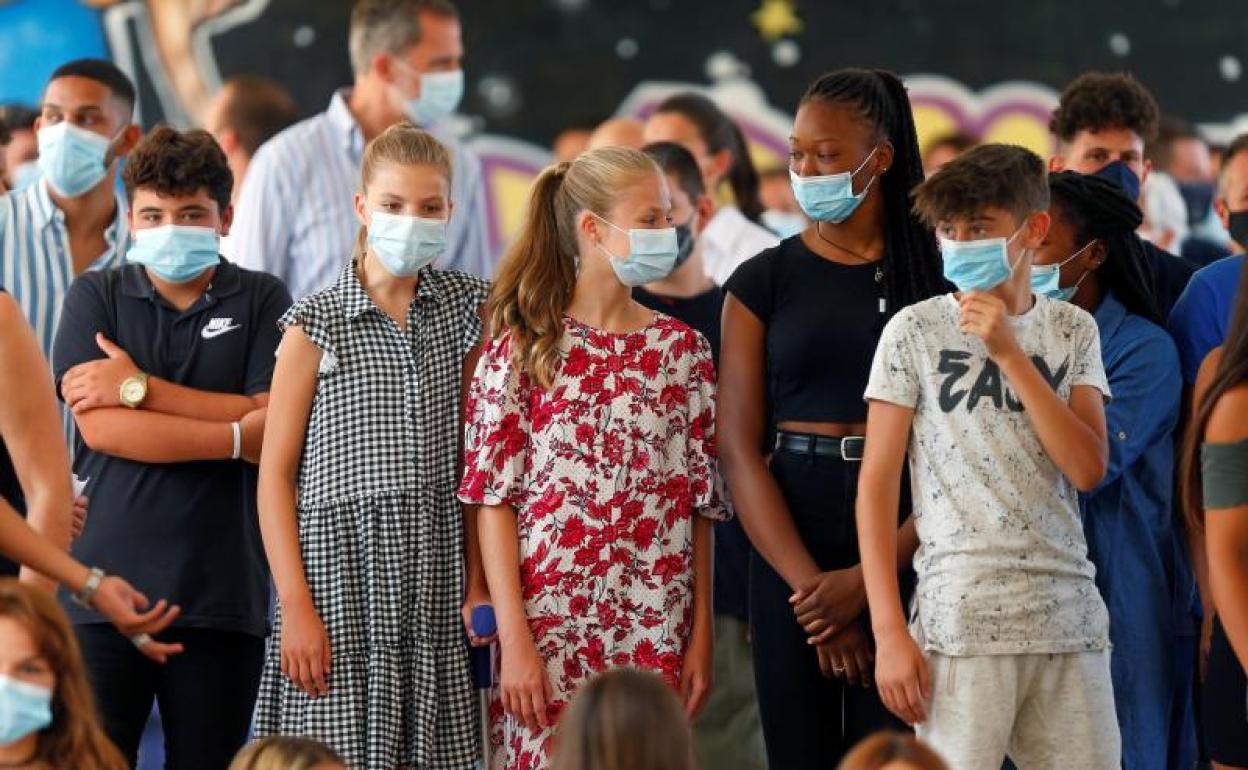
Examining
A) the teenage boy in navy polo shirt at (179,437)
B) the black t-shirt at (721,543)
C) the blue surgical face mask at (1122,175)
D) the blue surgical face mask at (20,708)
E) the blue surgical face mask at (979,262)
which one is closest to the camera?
the blue surgical face mask at (20,708)

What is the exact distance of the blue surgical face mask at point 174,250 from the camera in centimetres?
421

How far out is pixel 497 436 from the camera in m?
3.88

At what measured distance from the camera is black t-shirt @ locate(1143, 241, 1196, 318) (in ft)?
15.1

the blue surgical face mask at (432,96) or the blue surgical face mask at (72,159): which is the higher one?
the blue surgical face mask at (432,96)

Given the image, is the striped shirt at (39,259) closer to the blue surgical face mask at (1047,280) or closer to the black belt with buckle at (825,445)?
the black belt with buckle at (825,445)

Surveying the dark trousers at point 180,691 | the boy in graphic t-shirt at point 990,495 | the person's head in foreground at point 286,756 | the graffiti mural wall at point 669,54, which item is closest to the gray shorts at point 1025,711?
the boy in graphic t-shirt at point 990,495

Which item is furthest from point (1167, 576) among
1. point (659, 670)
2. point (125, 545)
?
point (125, 545)

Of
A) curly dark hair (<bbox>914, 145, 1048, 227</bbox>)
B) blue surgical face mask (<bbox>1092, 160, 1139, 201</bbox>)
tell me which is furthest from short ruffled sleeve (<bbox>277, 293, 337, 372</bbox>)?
blue surgical face mask (<bbox>1092, 160, 1139, 201</bbox>)

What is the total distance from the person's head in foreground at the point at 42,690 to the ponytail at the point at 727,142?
12.3 ft

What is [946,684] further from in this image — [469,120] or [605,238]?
[469,120]

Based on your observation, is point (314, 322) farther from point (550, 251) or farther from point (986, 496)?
point (986, 496)

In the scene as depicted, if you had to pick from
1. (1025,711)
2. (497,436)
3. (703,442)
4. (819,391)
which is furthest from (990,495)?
(497,436)

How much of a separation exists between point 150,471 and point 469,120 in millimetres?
3977

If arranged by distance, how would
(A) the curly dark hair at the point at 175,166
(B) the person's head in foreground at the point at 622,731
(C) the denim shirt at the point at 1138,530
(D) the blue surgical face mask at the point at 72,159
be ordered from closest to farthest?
1. (B) the person's head in foreground at the point at 622,731
2. (C) the denim shirt at the point at 1138,530
3. (A) the curly dark hair at the point at 175,166
4. (D) the blue surgical face mask at the point at 72,159
